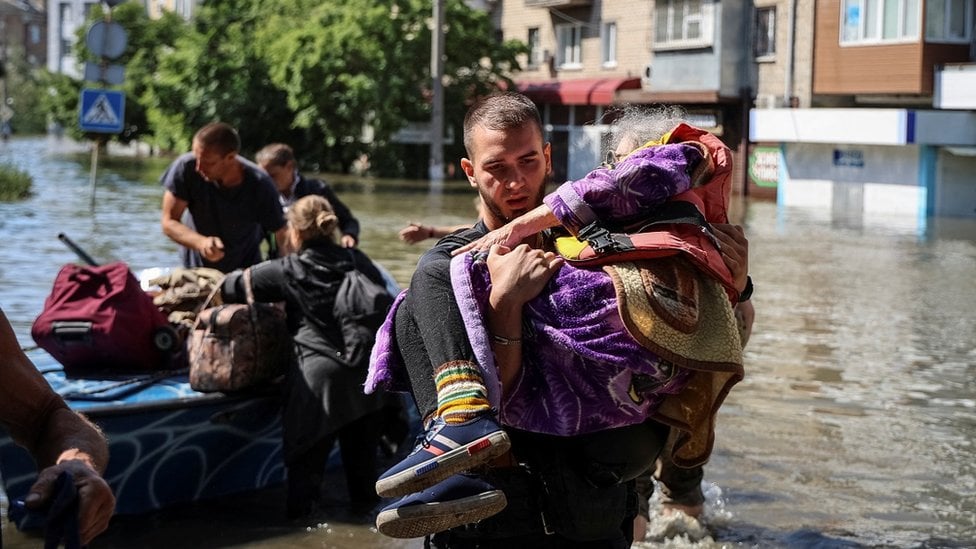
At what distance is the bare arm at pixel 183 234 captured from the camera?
822cm

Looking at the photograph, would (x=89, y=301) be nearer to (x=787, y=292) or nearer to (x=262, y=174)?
(x=262, y=174)

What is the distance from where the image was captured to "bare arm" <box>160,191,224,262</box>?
27.0ft

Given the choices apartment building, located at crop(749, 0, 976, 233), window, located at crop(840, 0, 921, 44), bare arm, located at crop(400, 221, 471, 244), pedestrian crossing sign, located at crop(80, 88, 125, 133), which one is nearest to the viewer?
bare arm, located at crop(400, 221, 471, 244)

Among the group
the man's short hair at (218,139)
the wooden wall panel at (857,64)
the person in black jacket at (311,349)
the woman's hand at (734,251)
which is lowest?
the person in black jacket at (311,349)

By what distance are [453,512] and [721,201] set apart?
1191 mm

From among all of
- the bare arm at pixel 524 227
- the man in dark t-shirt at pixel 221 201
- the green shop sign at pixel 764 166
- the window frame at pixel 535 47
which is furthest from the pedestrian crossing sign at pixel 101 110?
the window frame at pixel 535 47

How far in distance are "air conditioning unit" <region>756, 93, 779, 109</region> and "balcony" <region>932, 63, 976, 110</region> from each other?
5306 mm

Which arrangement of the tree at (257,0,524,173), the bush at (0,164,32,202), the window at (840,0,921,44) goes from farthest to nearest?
the tree at (257,0,524,173), the window at (840,0,921,44), the bush at (0,164,32,202)

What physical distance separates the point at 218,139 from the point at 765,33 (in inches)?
1176

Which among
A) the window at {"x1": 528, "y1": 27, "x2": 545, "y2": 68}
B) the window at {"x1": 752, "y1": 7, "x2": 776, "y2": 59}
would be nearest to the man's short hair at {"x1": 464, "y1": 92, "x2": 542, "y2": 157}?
the window at {"x1": 752, "y1": 7, "x2": 776, "y2": 59}

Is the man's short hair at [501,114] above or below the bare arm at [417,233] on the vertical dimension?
above

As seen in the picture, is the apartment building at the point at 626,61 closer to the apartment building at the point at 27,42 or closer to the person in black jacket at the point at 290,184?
the person in black jacket at the point at 290,184

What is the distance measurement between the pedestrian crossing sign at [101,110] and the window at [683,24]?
860 inches

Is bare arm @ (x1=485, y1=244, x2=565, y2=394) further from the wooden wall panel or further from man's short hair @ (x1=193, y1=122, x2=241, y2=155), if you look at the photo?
the wooden wall panel
